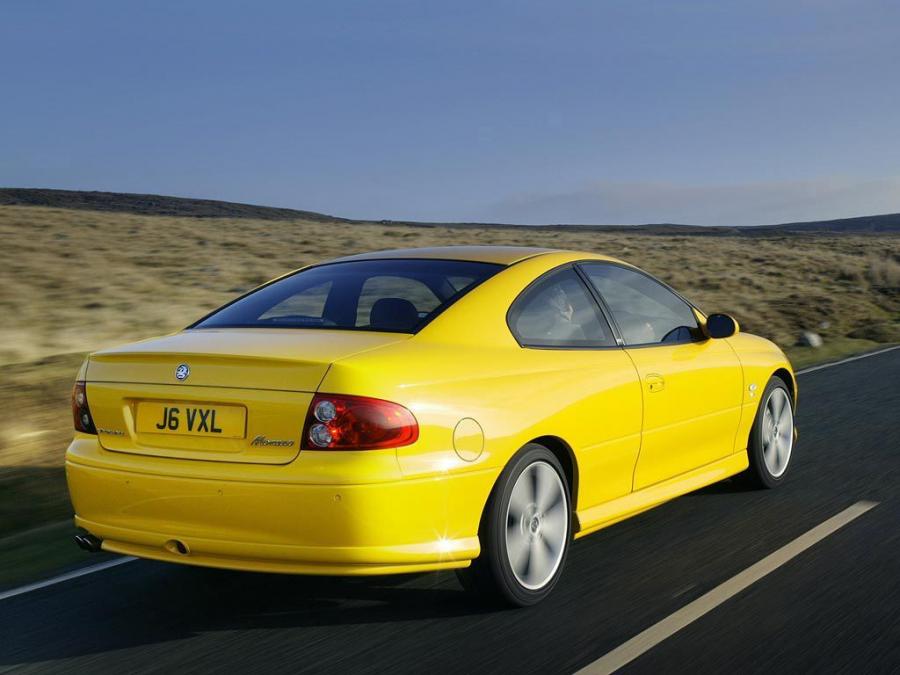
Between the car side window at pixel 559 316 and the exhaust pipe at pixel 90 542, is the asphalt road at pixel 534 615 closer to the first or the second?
the exhaust pipe at pixel 90 542

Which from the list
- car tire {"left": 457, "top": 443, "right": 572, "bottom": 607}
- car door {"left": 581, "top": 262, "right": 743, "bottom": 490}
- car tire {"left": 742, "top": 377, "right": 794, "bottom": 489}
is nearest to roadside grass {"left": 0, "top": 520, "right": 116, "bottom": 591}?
car tire {"left": 457, "top": 443, "right": 572, "bottom": 607}

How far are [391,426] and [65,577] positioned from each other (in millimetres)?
2228

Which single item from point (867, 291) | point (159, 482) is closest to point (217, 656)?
point (159, 482)

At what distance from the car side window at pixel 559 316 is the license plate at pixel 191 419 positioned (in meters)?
1.33

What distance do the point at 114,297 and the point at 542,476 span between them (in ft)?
46.3

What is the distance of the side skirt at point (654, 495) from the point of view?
519 centimetres

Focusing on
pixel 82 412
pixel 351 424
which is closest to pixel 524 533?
pixel 351 424

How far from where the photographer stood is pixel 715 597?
15.8ft

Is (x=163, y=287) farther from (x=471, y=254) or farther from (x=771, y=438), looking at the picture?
(x=471, y=254)

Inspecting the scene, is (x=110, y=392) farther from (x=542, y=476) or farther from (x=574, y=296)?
(x=574, y=296)

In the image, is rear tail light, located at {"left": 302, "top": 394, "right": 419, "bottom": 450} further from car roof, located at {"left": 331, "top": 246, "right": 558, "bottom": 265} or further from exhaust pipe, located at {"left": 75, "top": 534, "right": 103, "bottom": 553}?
car roof, located at {"left": 331, "top": 246, "right": 558, "bottom": 265}

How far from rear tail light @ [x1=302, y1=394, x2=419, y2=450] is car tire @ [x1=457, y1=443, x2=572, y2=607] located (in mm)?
600

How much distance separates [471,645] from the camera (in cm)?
427

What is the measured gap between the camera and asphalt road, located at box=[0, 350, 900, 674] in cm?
413
